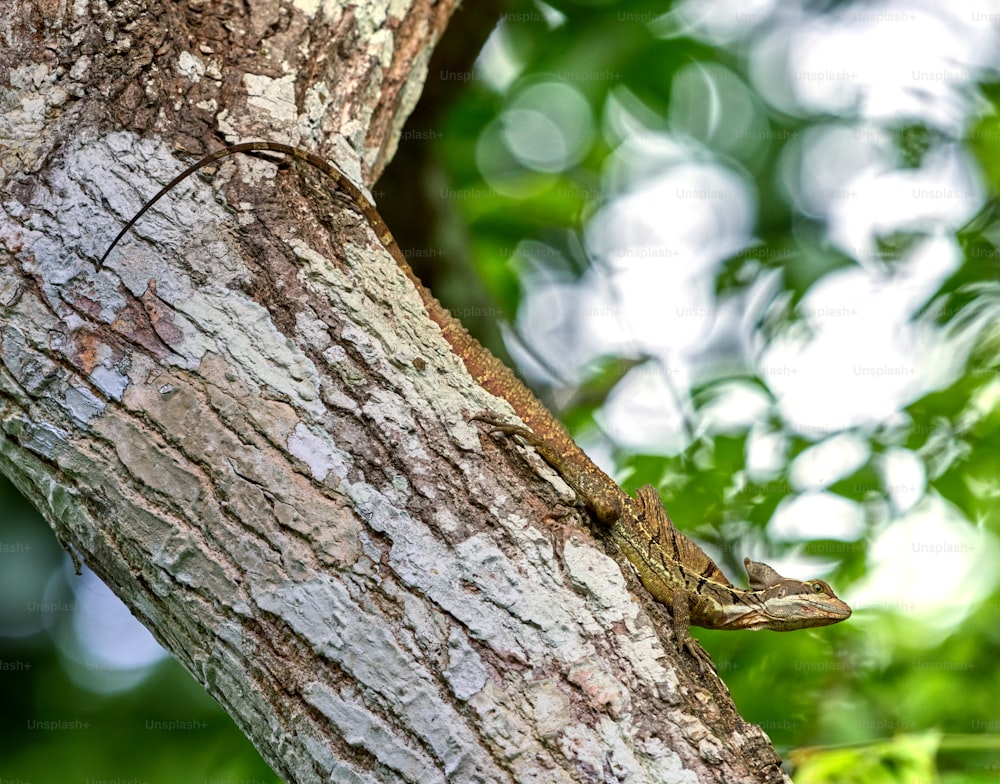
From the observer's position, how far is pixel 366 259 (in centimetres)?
286

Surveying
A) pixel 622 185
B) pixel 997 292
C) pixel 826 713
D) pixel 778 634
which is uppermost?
pixel 622 185

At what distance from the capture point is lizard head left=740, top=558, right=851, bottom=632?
3.75m

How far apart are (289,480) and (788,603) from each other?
247cm

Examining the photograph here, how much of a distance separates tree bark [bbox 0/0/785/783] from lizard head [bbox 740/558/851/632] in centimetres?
134

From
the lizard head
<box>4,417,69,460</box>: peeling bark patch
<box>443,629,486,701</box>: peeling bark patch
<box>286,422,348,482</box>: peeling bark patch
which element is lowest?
the lizard head

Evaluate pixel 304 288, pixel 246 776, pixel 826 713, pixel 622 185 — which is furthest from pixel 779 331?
pixel 246 776

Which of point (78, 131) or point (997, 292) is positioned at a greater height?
point (78, 131)

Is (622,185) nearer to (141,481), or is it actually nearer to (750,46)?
(750,46)

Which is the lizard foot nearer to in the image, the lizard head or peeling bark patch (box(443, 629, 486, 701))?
peeling bark patch (box(443, 629, 486, 701))

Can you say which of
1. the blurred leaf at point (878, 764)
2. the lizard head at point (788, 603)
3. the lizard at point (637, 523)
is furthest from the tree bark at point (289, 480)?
the lizard head at point (788, 603)

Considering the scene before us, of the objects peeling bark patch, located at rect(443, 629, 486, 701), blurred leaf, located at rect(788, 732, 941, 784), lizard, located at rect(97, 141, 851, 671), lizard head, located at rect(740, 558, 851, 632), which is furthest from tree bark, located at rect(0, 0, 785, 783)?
lizard head, located at rect(740, 558, 851, 632)

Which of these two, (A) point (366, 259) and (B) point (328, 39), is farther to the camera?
(B) point (328, 39)

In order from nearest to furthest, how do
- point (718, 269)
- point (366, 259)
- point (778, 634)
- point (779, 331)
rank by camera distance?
point (366, 259)
point (778, 634)
point (779, 331)
point (718, 269)

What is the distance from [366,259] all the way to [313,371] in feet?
1.72
